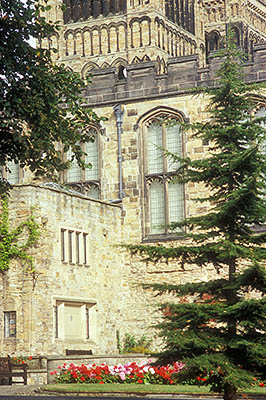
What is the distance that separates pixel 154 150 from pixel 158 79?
2.56 metres

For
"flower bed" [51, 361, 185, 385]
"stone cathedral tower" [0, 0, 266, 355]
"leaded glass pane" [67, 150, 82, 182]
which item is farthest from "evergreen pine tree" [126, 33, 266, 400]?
"leaded glass pane" [67, 150, 82, 182]

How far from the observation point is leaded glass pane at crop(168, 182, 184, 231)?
34.2m

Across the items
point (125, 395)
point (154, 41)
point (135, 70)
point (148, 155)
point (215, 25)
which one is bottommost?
point (125, 395)

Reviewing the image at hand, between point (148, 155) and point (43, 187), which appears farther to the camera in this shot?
point (148, 155)

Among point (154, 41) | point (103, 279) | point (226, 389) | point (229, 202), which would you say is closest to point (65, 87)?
point (229, 202)

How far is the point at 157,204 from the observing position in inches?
1359

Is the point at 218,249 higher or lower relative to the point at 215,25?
lower

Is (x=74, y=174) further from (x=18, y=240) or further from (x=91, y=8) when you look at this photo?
(x=91, y=8)

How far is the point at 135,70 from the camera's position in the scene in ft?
116

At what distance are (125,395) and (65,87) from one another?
755 cm

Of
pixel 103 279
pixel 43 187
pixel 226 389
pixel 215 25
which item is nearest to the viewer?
pixel 226 389

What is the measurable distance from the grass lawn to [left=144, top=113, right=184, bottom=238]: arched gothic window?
10484 mm

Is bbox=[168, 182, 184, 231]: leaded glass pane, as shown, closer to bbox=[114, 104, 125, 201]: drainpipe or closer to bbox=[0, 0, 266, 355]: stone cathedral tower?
bbox=[0, 0, 266, 355]: stone cathedral tower

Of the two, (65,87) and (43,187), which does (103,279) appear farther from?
(65,87)
